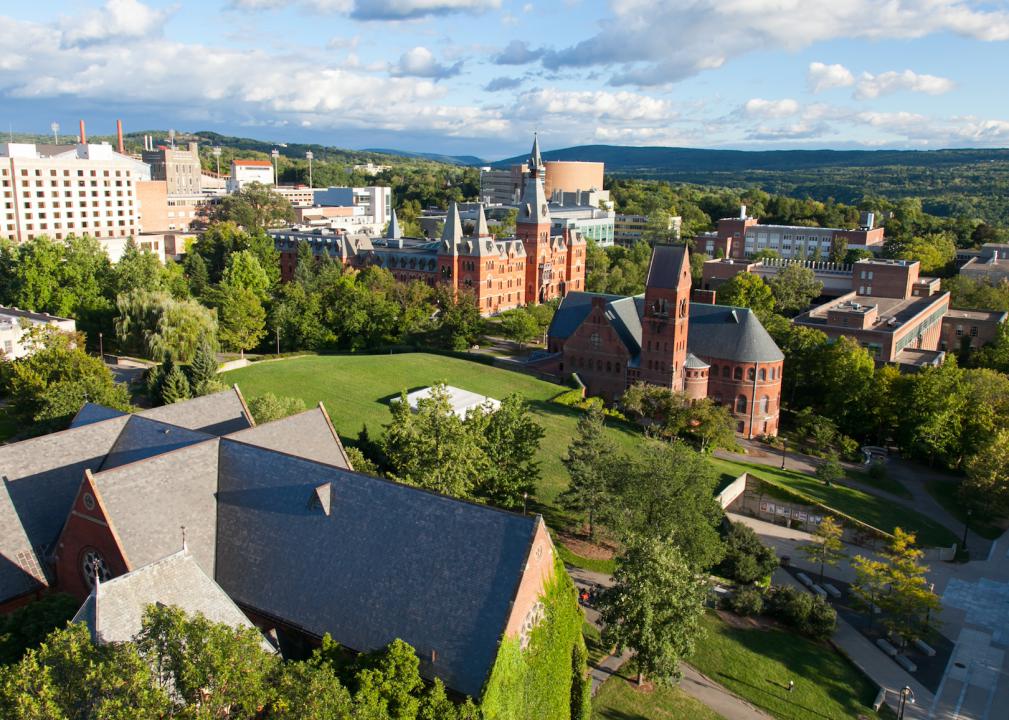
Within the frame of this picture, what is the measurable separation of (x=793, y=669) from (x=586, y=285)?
93.6m

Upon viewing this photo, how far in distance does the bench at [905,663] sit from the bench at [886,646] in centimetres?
31

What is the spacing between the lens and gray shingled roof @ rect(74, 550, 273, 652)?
21.2 m

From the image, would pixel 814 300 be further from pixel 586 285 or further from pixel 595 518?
pixel 595 518

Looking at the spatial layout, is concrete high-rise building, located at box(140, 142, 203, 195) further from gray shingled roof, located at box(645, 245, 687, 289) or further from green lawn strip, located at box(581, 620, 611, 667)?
green lawn strip, located at box(581, 620, 611, 667)

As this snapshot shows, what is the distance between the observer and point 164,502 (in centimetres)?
2881

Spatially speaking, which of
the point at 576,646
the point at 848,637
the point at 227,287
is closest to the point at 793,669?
the point at 848,637

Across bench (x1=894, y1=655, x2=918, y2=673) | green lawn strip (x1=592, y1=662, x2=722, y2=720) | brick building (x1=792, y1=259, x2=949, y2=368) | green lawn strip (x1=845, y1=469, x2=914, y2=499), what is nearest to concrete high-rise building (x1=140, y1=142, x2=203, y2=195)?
brick building (x1=792, y1=259, x2=949, y2=368)

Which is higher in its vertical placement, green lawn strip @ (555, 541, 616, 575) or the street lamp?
green lawn strip @ (555, 541, 616, 575)

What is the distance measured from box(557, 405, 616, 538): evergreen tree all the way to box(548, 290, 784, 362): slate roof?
30947mm

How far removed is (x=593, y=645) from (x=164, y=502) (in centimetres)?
1902

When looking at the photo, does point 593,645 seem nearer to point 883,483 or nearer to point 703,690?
point 703,690

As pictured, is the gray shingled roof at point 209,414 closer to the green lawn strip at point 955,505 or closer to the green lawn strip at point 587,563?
the green lawn strip at point 587,563

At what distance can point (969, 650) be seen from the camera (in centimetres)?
3978

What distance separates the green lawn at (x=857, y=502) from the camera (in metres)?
54.0
